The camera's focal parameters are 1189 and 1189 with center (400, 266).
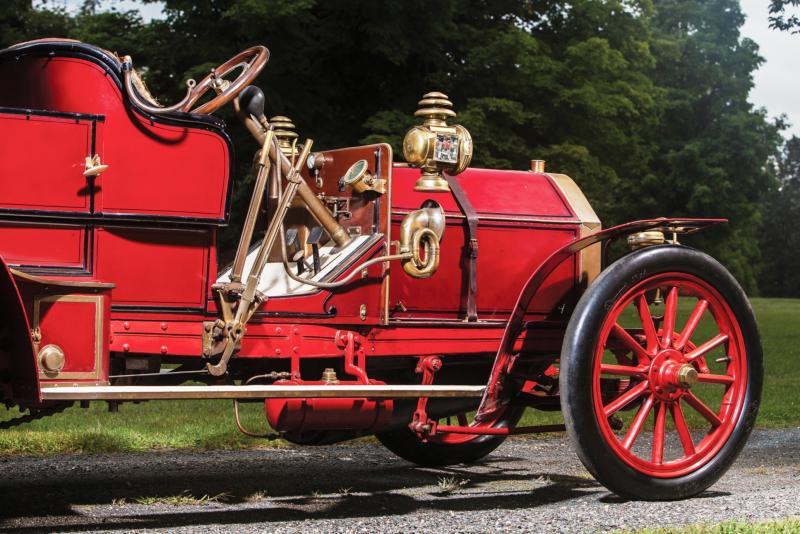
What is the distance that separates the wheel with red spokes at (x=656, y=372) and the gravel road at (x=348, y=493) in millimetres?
171

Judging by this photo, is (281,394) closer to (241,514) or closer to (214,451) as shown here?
(241,514)

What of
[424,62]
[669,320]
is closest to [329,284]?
[669,320]

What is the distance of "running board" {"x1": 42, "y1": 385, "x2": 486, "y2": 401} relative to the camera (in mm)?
4098

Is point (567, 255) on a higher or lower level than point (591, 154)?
lower

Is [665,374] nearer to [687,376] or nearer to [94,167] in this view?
[687,376]

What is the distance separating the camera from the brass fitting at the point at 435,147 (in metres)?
5.12

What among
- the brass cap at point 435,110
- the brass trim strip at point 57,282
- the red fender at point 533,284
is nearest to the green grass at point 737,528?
the red fender at point 533,284

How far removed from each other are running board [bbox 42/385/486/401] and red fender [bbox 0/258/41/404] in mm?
73

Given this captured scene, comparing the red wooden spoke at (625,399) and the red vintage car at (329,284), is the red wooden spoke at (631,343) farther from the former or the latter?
the red wooden spoke at (625,399)

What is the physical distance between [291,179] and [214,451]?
2944 mm

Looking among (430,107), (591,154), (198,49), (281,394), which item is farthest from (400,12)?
(281,394)

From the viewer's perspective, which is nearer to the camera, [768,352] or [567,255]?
[567,255]

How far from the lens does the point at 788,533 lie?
4293 millimetres

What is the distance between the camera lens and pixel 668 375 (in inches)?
208
